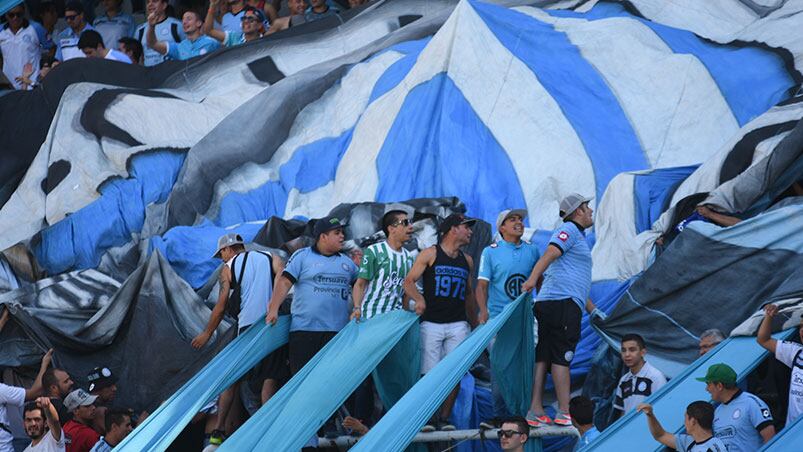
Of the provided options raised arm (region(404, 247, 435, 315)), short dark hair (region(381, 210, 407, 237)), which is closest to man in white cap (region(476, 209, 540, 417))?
raised arm (region(404, 247, 435, 315))

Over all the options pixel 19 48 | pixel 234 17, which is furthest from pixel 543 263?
pixel 19 48

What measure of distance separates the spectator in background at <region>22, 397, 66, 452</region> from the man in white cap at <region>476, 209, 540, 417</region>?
268 cm

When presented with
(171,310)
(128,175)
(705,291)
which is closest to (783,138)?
(705,291)

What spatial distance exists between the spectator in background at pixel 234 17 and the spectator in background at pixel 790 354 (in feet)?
27.8

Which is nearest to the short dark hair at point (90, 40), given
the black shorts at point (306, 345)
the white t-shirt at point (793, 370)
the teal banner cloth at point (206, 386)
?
the teal banner cloth at point (206, 386)

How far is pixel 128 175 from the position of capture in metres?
14.1

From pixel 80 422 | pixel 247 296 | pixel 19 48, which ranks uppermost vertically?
pixel 247 296

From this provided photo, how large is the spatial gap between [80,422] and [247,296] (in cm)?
148

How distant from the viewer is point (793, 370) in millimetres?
8750

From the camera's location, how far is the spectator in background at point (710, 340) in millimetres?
9578

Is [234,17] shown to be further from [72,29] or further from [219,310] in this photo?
[219,310]

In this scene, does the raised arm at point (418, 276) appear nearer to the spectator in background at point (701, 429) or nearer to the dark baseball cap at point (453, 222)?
the dark baseball cap at point (453, 222)

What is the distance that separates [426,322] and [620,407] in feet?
4.04

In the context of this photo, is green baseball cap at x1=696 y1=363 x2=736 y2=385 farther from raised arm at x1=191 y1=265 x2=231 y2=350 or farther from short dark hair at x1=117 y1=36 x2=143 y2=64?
short dark hair at x1=117 y1=36 x2=143 y2=64
